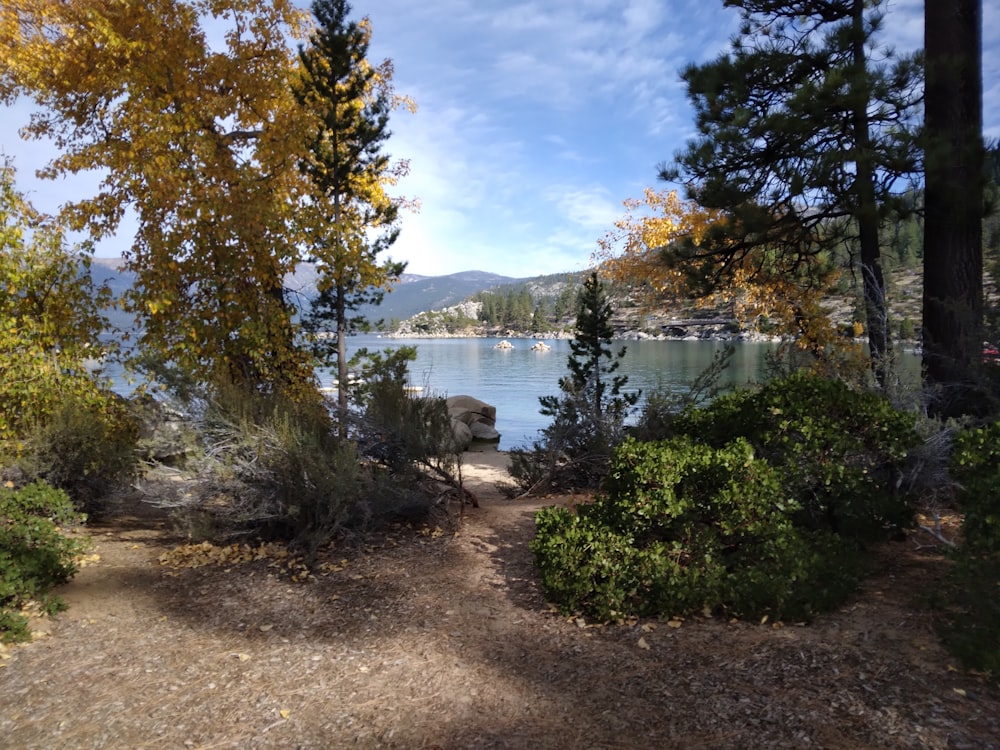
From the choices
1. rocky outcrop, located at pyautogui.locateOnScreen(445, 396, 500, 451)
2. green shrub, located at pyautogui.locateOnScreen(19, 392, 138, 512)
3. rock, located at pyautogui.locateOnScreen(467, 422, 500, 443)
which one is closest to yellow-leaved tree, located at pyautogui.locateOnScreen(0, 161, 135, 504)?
green shrub, located at pyautogui.locateOnScreen(19, 392, 138, 512)

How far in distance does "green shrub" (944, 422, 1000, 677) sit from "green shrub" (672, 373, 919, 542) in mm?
767

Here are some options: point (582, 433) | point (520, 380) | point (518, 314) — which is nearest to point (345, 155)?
point (582, 433)

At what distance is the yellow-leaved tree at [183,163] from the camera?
658 cm

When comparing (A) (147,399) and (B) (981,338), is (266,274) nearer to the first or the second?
(A) (147,399)

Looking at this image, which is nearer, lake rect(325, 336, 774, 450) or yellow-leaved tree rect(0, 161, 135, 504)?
yellow-leaved tree rect(0, 161, 135, 504)

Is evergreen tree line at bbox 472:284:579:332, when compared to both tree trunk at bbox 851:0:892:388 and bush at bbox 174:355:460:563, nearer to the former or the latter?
tree trunk at bbox 851:0:892:388

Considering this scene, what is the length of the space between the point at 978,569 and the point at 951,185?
453cm

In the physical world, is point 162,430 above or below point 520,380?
above

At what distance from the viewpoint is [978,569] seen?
2830mm

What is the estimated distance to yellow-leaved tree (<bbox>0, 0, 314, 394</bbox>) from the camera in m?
6.58

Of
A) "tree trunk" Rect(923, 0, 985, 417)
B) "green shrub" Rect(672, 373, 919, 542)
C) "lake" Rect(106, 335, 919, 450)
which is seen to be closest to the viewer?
"green shrub" Rect(672, 373, 919, 542)

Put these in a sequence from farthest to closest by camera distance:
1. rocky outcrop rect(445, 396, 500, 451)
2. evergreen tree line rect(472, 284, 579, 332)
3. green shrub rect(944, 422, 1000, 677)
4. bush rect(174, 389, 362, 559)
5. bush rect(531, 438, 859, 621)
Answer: evergreen tree line rect(472, 284, 579, 332), rocky outcrop rect(445, 396, 500, 451), bush rect(174, 389, 362, 559), bush rect(531, 438, 859, 621), green shrub rect(944, 422, 1000, 677)

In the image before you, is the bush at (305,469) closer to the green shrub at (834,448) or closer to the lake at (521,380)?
the lake at (521,380)

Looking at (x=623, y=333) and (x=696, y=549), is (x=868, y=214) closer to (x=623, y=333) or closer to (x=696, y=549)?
(x=696, y=549)
